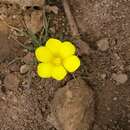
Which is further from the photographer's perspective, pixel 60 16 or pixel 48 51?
pixel 60 16

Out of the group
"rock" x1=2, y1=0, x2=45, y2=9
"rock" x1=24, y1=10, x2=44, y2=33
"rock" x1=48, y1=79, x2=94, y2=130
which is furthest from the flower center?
"rock" x1=2, y1=0, x2=45, y2=9

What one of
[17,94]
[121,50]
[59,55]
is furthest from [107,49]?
[17,94]

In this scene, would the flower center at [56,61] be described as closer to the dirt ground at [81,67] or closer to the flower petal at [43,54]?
the flower petal at [43,54]

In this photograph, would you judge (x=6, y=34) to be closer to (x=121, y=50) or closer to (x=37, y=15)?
(x=37, y=15)

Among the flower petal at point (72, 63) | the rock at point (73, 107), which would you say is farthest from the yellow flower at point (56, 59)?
the rock at point (73, 107)

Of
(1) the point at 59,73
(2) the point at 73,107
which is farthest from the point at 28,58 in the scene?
(2) the point at 73,107

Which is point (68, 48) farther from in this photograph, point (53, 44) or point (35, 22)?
point (35, 22)
